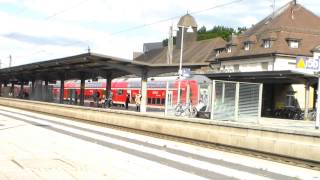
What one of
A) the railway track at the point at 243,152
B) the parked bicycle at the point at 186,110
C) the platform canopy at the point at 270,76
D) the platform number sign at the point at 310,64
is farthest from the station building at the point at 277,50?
the platform number sign at the point at 310,64

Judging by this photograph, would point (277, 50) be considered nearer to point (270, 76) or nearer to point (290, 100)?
point (290, 100)

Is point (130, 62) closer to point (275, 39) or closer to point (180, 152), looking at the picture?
point (180, 152)

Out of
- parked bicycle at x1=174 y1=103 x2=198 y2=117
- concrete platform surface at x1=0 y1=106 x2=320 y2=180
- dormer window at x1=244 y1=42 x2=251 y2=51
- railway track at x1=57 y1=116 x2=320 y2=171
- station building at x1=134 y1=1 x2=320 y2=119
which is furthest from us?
dormer window at x1=244 y1=42 x2=251 y2=51

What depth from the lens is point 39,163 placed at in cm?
1198

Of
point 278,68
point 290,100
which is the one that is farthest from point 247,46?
point 290,100

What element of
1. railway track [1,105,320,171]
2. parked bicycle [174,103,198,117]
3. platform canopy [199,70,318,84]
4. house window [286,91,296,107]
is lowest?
railway track [1,105,320,171]

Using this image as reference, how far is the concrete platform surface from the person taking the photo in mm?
10828

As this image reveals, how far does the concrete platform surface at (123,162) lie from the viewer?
1083 cm

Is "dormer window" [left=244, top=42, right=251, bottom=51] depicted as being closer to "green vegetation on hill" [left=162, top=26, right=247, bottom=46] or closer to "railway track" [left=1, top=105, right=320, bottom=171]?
"green vegetation on hill" [left=162, top=26, right=247, bottom=46]

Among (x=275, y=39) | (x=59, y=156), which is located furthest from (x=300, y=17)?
(x=59, y=156)

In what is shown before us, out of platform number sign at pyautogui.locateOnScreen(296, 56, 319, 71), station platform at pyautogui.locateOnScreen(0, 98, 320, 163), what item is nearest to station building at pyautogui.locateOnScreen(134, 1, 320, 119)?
station platform at pyautogui.locateOnScreen(0, 98, 320, 163)

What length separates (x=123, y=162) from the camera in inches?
501

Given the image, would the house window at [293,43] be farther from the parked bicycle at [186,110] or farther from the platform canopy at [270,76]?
the parked bicycle at [186,110]

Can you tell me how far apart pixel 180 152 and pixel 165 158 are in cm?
184
